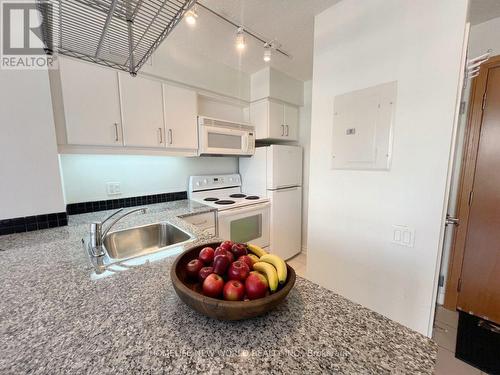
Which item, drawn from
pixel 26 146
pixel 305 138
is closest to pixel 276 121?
pixel 305 138

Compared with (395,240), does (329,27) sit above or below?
above

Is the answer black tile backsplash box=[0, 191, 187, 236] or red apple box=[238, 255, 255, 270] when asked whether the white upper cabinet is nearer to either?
black tile backsplash box=[0, 191, 187, 236]

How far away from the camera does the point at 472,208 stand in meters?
1.65

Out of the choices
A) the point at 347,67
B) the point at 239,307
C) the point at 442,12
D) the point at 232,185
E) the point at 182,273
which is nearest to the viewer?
the point at 239,307

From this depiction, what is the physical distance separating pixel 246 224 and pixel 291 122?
158cm

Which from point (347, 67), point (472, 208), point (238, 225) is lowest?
point (238, 225)

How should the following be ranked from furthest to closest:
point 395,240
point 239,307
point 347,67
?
point 347,67 → point 395,240 → point 239,307

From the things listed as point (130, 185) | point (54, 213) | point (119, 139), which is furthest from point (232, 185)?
point (54, 213)

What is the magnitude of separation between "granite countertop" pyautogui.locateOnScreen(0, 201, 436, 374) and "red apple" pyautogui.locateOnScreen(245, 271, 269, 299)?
85 millimetres

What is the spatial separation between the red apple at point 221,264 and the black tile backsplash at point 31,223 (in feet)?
4.60

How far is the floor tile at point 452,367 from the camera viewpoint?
4.13 ft

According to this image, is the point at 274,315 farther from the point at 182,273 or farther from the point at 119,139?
the point at 119,139

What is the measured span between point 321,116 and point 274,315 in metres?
1.45

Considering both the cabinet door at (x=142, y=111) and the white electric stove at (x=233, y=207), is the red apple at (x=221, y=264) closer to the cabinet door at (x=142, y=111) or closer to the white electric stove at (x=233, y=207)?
the white electric stove at (x=233, y=207)
